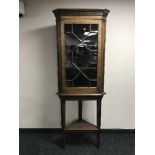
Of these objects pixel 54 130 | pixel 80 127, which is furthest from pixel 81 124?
pixel 54 130

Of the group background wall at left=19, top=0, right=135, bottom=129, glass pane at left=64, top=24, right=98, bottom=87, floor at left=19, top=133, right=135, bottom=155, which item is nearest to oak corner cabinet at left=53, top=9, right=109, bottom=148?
glass pane at left=64, top=24, right=98, bottom=87

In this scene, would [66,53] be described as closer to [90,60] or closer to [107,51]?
[90,60]

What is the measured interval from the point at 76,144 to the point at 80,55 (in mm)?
1156

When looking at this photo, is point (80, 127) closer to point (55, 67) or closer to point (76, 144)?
point (76, 144)

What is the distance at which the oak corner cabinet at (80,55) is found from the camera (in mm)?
2322

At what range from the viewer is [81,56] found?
2.47 meters

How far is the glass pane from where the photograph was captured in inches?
95.0

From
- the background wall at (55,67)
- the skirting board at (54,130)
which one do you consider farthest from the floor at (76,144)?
the background wall at (55,67)

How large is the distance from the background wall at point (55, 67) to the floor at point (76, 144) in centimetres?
17

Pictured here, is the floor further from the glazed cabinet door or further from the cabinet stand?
the glazed cabinet door
